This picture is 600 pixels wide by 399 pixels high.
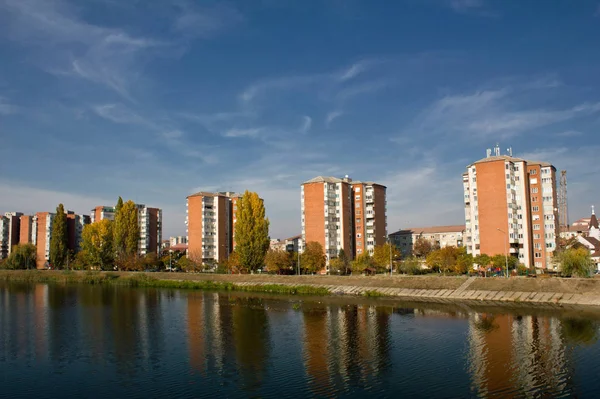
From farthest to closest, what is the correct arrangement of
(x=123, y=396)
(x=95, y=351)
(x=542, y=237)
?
(x=542, y=237)
(x=95, y=351)
(x=123, y=396)

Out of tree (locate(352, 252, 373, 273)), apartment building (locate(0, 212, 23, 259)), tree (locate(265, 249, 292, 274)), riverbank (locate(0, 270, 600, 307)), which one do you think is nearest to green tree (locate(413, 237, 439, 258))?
tree (locate(352, 252, 373, 273))

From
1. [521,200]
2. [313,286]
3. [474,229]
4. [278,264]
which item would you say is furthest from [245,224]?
[521,200]

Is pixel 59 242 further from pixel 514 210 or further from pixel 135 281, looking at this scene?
pixel 514 210

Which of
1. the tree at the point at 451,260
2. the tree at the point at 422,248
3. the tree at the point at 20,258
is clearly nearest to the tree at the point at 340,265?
the tree at the point at 451,260

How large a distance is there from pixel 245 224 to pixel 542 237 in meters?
50.6

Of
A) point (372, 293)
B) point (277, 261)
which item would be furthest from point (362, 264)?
point (372, 293)

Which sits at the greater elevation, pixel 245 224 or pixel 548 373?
pixel 245 224

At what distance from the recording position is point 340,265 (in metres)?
89.4

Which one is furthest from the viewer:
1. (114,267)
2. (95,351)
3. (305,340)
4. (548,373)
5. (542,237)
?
(114,267)

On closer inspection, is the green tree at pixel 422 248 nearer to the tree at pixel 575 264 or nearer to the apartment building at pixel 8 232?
the tree at pixel 575 264

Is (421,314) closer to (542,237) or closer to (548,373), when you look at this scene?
(548,373)

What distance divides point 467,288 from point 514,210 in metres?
24.3

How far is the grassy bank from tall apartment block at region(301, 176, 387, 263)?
82.6ft

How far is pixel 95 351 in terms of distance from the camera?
33156mm
